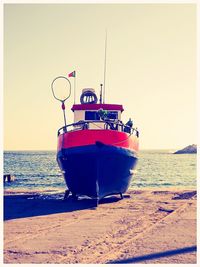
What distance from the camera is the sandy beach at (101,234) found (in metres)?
7.40

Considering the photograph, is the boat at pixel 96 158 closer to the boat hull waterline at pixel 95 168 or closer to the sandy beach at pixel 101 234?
the boat hull waterline at pixel 95 168

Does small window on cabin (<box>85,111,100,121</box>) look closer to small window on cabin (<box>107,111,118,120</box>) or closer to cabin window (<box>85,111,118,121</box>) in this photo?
cabin window (<box>85,111,118,121</box>)

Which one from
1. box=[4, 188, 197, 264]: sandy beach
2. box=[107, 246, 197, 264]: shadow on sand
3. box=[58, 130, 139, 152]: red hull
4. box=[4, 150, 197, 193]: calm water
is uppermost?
box=[58, 130, 139, 152]: red hull

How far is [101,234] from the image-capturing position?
955 centimetres

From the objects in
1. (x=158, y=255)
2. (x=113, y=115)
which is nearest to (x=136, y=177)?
(x=113, y=115)

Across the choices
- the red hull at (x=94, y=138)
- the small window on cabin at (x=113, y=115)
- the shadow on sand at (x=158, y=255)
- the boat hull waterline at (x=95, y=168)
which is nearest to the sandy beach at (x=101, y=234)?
the shadow on sand at (x=158, y=255)

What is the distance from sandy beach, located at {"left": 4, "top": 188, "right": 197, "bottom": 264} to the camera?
24.3 feet

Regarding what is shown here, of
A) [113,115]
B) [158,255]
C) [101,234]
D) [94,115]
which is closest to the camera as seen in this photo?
[158,255]

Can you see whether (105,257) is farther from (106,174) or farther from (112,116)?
(112,116)

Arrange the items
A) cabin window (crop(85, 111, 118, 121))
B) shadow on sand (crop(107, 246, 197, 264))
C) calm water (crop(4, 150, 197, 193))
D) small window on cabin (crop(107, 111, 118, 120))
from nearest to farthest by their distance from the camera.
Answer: shadow on sand (crop(107, 246, 197, 264))
cabin window (crop(85, 111, 118, 121))
small window on cabin (crop(107, 111, 118, 120))
calm water (crop(4, 150, 197, 193))

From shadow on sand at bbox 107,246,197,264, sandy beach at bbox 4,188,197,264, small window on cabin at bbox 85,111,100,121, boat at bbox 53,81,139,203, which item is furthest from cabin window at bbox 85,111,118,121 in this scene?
shadow on sand at bbox 107,246,197,264

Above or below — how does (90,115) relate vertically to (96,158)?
above

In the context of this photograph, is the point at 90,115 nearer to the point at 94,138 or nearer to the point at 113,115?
→ the point at 113,115

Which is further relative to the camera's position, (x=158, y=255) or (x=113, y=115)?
(x=113, y=115)
